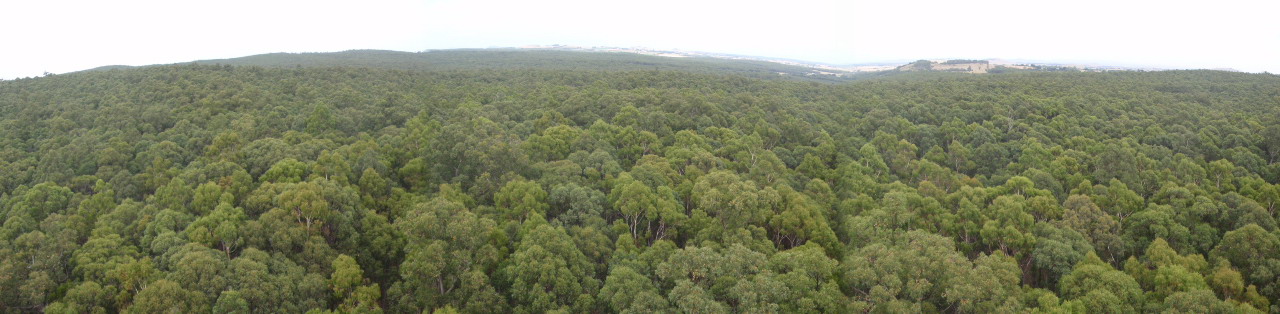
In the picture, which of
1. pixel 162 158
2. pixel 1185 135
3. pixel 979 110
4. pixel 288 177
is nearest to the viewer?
pixel 288 177

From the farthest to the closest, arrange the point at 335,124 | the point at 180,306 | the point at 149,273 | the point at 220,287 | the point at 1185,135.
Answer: the point at 335,124 → the point at 1185,135 → the point at 149,273 → the point at 220,287 → the point at 180,306

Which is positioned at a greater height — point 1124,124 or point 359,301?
point 1124,124

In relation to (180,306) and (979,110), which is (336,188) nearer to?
(180,306)

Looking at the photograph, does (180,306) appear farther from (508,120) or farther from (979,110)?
(979,110)

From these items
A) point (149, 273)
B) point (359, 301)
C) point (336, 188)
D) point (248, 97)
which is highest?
point (248, 97)

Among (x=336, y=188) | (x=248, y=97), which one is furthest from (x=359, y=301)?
(x=248, y=97)

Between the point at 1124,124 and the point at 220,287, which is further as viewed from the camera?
the point at 1124,124
